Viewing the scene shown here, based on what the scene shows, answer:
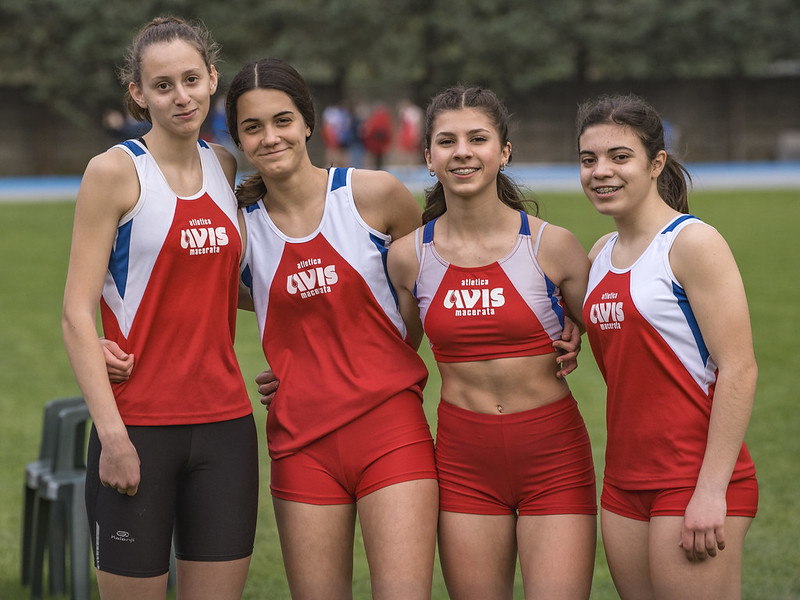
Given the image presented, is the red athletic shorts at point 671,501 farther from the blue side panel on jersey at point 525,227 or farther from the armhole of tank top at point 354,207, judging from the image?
the armhole of tank top at point 354,207

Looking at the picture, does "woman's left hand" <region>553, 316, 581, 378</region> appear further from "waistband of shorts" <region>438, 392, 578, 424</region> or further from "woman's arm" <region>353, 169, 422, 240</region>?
"woman's arm" <region>353, 169, 422, 240</region>

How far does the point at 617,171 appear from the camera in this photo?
360cm

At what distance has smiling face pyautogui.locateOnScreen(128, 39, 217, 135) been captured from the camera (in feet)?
11.9

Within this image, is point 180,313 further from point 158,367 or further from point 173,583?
point 173,583

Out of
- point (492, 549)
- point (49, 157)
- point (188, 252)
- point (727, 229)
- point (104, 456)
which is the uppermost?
point (49, 157)

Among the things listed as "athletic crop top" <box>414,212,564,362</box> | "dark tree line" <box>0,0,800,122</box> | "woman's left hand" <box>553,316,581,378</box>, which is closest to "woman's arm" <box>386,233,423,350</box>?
"athletic crop top" <box>414,212,564,362</box>

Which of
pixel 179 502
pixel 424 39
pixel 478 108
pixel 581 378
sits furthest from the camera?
pixel 424 39

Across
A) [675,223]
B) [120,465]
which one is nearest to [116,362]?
[120,465]

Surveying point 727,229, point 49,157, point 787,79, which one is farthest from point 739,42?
point 49,157

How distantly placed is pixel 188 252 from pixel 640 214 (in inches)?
58.8

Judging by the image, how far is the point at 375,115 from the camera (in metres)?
31.0

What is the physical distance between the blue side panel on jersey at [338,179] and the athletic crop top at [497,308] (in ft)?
1.61

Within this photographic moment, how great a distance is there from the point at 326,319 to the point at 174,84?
0.97m

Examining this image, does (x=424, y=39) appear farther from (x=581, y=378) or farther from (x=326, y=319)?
(x=326, y=319)
